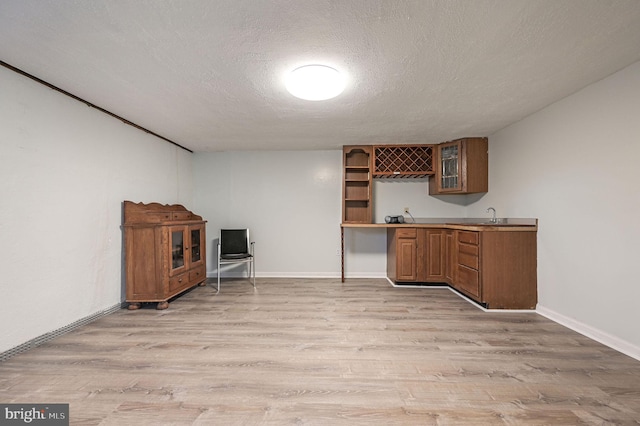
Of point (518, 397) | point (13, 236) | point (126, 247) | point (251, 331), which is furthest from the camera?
point (126, 247)

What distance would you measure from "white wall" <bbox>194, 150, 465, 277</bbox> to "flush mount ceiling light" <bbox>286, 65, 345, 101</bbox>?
94.7 inches

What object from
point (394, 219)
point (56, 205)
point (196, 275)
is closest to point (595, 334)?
point (394, 219)

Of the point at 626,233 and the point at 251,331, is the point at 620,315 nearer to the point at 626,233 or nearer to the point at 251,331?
the point at 626,233

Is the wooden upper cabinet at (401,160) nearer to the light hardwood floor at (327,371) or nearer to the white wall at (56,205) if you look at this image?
the light hardwood floor at (327,371)

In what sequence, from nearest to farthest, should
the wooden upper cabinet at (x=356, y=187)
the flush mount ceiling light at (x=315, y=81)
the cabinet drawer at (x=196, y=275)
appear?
the flush mount ceiling light at (x=315, y=81) < the cabinet drawer at (x=196, y=275) < the wooden upper cabinet at (x=356, y=187)

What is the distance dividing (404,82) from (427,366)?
2172mm

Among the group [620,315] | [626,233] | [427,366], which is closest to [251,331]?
[427,366]

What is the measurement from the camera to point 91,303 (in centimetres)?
258

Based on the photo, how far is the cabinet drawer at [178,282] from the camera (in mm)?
3033

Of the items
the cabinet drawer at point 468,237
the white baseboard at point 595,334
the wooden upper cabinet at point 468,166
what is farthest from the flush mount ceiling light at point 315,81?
the white baseboard at point 595,334

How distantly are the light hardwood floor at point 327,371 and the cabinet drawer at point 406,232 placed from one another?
1.26 meters

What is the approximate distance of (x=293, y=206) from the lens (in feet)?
14.8

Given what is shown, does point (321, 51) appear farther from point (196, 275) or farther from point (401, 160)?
point (196, 275)

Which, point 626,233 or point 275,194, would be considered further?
point 275,194
